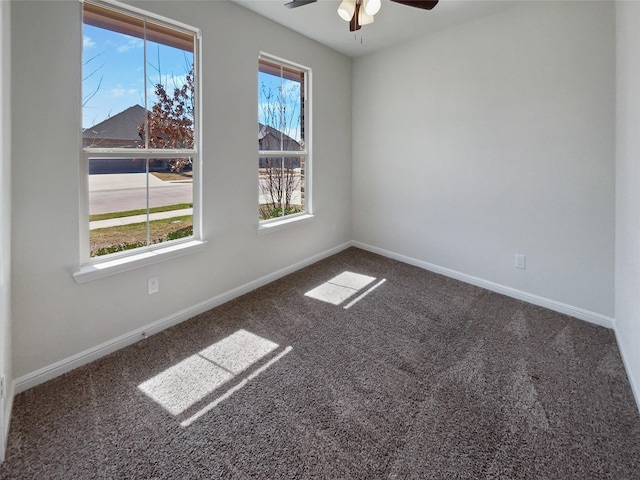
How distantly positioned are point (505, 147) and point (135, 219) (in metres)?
3.21

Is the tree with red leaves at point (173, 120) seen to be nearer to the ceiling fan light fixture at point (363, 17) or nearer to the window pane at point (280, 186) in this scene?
the window pane at point (280, 186)

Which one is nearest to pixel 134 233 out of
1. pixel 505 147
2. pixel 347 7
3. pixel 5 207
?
pixel 5 207

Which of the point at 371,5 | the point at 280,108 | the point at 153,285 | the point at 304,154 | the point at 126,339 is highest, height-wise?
the point at 371,5

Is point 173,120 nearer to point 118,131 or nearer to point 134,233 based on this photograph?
point 118,131

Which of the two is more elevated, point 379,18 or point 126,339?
point 379,18

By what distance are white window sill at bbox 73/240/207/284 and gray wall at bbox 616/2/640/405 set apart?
2.91 meters

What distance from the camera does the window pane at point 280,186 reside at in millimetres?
3423

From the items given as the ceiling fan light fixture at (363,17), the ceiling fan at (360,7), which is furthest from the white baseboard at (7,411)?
the ceiling fan light fixture at (363,17)

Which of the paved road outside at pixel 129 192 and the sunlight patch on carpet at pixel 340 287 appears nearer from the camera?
the paved road outside at pixel 129 192

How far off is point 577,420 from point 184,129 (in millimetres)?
3130

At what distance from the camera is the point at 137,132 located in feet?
7.75

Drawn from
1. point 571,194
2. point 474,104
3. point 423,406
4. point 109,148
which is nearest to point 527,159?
point 571,194

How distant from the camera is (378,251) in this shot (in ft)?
14.6

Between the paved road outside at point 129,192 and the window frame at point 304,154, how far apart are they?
87 centimetres
